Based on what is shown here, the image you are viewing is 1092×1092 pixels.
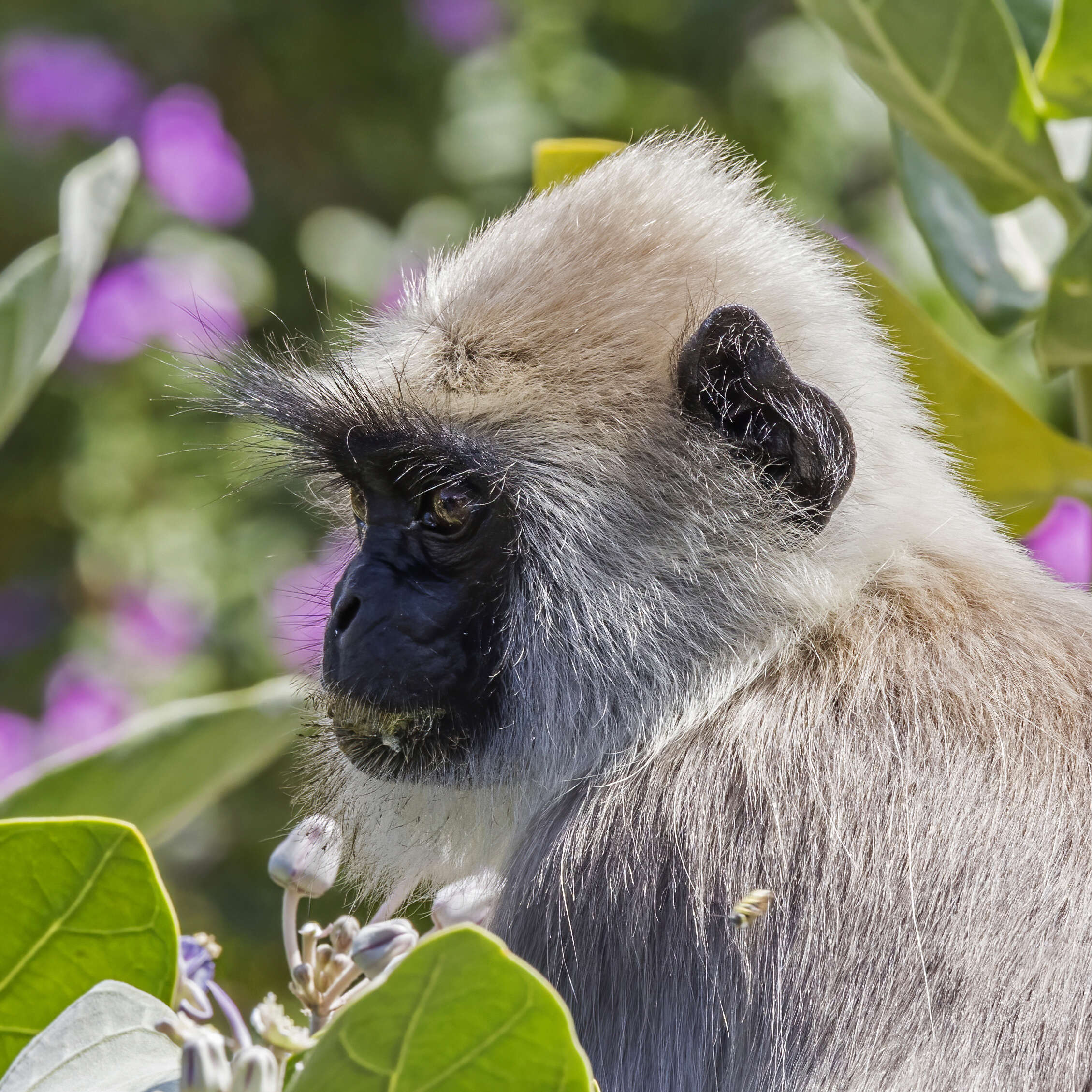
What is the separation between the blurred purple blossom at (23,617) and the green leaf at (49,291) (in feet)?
11.1

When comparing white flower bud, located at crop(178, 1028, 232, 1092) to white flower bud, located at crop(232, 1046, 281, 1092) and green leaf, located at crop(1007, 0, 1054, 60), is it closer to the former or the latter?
white flower bud, located at crop(232, 1046, 281, 1092)

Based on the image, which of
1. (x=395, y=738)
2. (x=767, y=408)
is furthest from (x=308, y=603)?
(x=767, y=408)

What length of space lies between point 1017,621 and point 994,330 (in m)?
0.57

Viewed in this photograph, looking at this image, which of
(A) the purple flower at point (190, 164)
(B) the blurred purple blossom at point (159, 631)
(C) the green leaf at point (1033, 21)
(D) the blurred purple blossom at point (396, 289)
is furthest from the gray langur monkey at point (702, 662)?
(A) the purple flower at point (190, 164)

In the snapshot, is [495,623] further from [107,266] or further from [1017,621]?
[107,266]

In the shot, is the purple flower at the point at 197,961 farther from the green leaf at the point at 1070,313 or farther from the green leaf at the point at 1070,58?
the green leaf at the point at 1070,58

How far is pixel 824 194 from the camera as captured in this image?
502cm

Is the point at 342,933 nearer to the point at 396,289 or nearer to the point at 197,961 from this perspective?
the point at 197,961

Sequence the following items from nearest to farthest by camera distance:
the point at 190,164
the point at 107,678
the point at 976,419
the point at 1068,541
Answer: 1. the point at 976,419
2. the point at 1068,541
3. the point at 107,678
4. the point at 190,164

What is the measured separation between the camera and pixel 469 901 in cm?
196

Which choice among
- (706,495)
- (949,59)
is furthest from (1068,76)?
(706,495)

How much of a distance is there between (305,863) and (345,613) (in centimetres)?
55

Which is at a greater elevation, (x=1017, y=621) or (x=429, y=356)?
(x=429, y=356)

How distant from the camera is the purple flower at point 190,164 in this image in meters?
4.99
